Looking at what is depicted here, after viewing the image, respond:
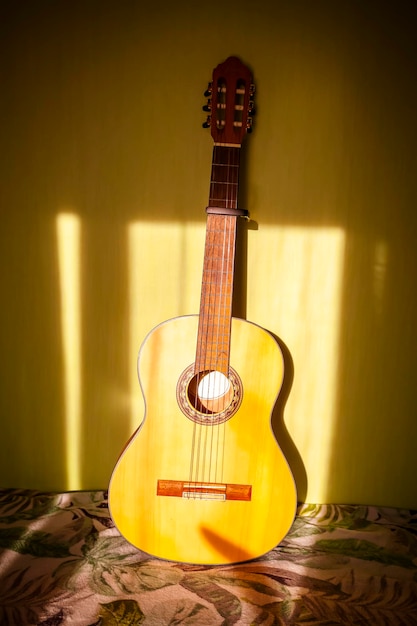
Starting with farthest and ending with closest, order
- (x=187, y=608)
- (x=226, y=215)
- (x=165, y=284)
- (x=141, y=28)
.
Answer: (x=165, y=284)
(x=141, y=28)
(x=226, y=215)
(x=187, y=608)

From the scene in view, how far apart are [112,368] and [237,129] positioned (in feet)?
3.02

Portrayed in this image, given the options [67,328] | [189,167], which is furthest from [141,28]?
[67,328]

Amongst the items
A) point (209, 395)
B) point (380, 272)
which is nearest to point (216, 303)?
point (209, 395)

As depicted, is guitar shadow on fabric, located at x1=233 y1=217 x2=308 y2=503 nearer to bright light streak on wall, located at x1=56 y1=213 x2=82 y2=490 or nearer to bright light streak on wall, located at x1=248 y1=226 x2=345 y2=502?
bright light streak on wall, located at x1=248 y1=226 x2=345 y2=502

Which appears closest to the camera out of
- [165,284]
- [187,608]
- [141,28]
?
[187,608]

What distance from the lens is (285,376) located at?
170cm

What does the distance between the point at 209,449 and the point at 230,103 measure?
107 centimetres

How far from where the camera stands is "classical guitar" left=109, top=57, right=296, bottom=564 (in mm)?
1415

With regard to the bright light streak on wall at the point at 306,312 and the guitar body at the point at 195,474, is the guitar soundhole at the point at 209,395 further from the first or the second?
the bright light streak on wall at the point at 306,312

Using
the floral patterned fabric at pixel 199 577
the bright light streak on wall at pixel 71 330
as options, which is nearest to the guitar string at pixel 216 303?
the floral patterned fabric at pixel 199 577

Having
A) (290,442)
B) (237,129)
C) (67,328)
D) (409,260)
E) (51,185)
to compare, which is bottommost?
(290,442)

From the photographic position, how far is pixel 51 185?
164cm

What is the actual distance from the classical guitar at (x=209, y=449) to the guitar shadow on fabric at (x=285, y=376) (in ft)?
0.60

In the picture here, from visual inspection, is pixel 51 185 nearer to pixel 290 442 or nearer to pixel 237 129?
pixel 237 129
